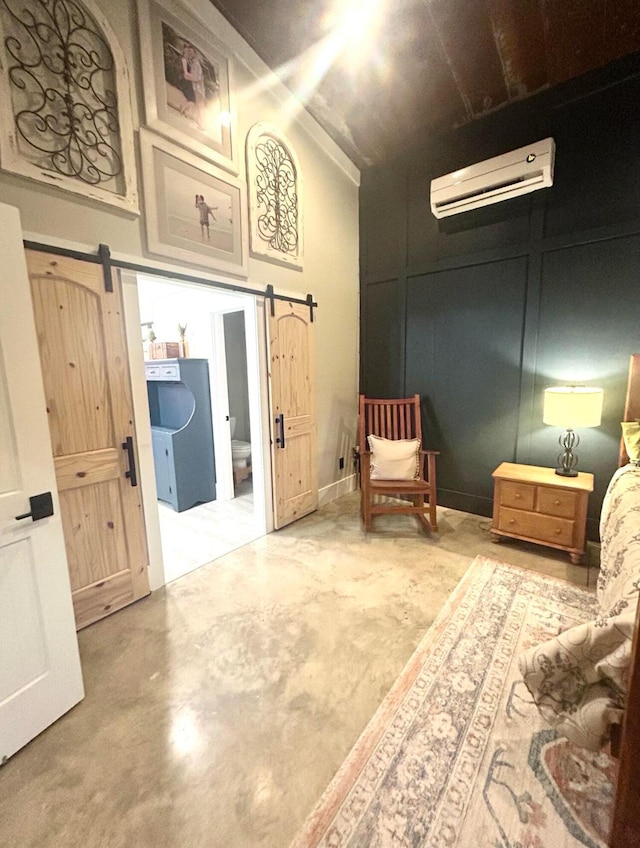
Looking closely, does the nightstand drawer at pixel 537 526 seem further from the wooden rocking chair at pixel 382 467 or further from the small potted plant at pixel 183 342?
the small potted plant at pixel 183 342

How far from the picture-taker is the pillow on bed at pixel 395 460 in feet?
10.1

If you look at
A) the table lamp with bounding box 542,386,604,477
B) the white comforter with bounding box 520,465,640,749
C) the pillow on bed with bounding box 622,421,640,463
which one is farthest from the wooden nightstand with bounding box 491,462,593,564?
the white comforter with bounding box 520,465,640,749

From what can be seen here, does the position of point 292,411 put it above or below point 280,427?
above

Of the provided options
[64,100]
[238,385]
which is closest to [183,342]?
[238,385]

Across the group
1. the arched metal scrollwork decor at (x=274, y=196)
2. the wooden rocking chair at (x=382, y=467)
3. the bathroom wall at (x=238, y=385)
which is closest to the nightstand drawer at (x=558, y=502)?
the wooden rocking chair at (x=382, y=467)

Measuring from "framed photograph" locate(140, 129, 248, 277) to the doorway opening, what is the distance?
49cm

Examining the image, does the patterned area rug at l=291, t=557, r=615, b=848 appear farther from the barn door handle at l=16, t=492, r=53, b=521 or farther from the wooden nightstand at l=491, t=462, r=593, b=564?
the barn door handle at l=16, t=492, r=53, b=521

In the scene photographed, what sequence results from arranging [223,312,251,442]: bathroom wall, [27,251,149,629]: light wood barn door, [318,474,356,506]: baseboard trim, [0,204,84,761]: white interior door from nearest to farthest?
1. [0,204,84,761]: white interior door
2. [27,251,149,629]: light wood barn door
3. [318,474,356,506]: baseboard trim
4. [223,312,251,442]: bathroom wall

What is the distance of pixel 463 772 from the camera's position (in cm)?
121

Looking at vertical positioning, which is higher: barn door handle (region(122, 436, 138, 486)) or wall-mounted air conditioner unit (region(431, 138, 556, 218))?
wall-mounted air conditioner unit (region(431, 138, 556, 218))

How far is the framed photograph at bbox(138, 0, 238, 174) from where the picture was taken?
201 centimetres

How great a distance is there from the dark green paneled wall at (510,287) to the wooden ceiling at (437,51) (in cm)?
20

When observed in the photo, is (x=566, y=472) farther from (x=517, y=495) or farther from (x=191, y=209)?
(x=191, y=209)

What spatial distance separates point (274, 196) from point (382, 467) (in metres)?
2.37
